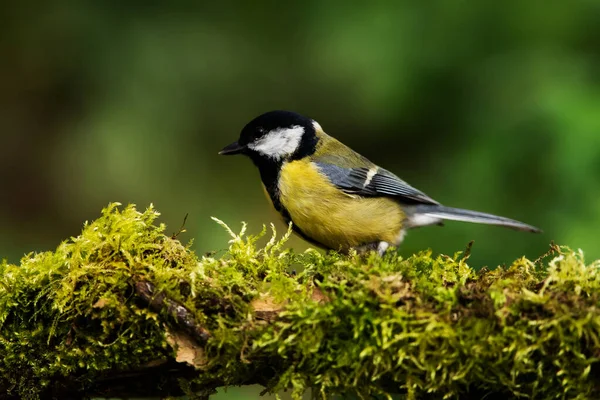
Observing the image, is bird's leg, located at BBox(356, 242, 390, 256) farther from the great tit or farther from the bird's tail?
the bird's tail

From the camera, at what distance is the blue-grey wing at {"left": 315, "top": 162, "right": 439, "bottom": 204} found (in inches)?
107

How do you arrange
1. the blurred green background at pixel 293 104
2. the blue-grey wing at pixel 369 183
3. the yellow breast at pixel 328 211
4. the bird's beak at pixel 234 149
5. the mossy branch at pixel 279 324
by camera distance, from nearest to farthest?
1. the mossy branch at pixel 279 324
2. the yellow breast at pixel 328 211
3. the blue-grey wing at pixel 369 183
4. the bird's beak at pixel 234 149
5. the blurred green background at pixel 293 104

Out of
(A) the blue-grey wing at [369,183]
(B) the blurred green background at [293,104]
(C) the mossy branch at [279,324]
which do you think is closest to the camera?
(C) the mossy branch at [279,324]

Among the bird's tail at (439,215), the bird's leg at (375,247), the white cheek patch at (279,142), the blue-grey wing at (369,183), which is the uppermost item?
the white cheek patch at (279,142)

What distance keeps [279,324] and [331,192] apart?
46.4 inches

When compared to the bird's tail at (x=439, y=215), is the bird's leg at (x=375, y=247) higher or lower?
lower

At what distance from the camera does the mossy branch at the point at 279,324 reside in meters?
1.44

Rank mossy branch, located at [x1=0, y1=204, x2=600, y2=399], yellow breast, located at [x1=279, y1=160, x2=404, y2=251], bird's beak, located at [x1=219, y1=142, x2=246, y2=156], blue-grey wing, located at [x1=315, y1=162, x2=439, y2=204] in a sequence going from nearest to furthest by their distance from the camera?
mossy branch, located at [x1=0, y1=204, x2=600, y2=399] < yellow breast, located at [x1=279, y1=160, x2=404, y2=251] < blue-grey wing, located at [x1=315, y1=162, x2=439, y2=204] < bird's beak, located at [x1=219, y1=142, x2=246, y2=156]

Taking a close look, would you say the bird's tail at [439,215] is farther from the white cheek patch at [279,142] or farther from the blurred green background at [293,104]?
the white cheek patch at [279,142]

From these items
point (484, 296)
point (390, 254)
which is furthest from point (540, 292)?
point (390, 254)

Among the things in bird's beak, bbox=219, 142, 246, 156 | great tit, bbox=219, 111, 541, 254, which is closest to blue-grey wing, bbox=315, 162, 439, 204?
great tit, bbox=219, 111, 541, 254

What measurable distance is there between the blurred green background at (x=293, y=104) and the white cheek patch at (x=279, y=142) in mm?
810

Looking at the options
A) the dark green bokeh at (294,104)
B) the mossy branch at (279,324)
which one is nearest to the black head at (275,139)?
the dark green bokeh at (294,104)

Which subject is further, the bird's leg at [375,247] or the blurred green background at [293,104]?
the blurred green background at [293,104]
